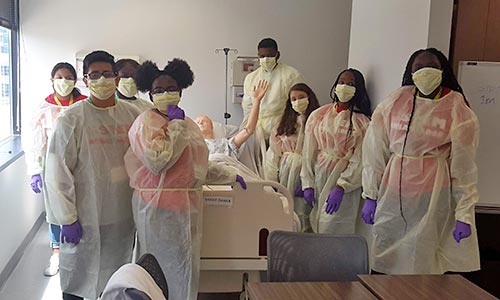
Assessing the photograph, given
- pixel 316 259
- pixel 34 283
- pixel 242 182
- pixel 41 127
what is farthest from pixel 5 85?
pixel 316 259

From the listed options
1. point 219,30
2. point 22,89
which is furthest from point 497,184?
point 22,89

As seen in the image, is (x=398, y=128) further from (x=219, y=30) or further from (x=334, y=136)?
(x=219, y=30)

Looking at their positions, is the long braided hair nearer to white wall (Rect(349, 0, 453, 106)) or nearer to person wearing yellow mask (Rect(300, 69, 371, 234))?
person wearing yellow mask (Rect(300, 69, 371, 234))

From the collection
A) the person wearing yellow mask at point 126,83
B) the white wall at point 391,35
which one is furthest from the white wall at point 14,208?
the white wall at point 391,35

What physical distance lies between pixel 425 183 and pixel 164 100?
1.31 meters

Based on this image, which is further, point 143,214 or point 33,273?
point 33,273

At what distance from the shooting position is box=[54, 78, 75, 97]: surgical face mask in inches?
135

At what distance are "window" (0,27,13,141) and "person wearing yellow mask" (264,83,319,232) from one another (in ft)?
7.64

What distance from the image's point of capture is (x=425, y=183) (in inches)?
97.0

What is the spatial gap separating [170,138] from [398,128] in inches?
43.8

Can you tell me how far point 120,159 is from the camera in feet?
8.11

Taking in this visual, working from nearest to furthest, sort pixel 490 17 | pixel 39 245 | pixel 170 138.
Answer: pixel 170 138 → pixel 490 17 → pixel 39 245

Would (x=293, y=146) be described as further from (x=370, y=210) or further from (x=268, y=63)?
(x=370, y=210)

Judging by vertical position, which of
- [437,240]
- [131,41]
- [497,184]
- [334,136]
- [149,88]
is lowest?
[437,240]
